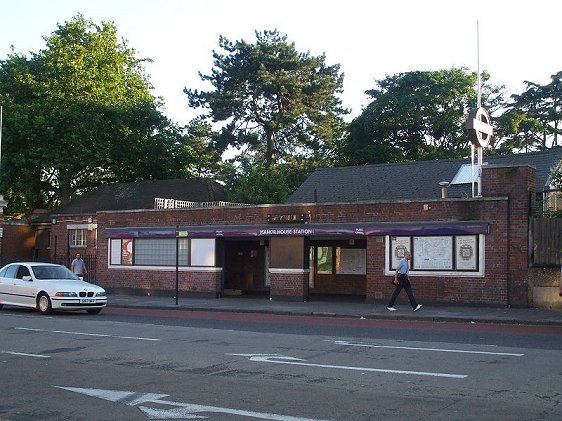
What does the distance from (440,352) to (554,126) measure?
48367 millimetres

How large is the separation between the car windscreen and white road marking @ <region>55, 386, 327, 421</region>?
13309 mm

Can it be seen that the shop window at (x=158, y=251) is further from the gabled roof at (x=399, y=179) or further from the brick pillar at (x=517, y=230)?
the brick pillar at (x=517, y=230)

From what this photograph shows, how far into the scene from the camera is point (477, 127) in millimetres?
23469

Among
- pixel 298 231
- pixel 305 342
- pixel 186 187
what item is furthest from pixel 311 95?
pixel 305 342

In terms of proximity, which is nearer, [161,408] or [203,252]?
[161,408]

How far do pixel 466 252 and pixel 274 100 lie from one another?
33324 mm

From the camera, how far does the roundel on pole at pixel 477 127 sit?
23.3 metres

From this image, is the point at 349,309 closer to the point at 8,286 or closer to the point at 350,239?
the point at 350,239

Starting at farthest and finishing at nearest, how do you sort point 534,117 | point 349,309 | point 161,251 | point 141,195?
point 534,117, point 141,195, point 161,251, point 349,309

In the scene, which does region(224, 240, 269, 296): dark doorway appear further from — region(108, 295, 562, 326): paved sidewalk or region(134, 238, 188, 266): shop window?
region(108, 295, 562, 326): paved sidewalk

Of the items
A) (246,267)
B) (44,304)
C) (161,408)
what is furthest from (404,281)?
(161,408)

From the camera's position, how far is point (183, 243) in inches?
1127

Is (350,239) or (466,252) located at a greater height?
(350,239)

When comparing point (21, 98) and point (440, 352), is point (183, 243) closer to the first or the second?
point (440, 352)
